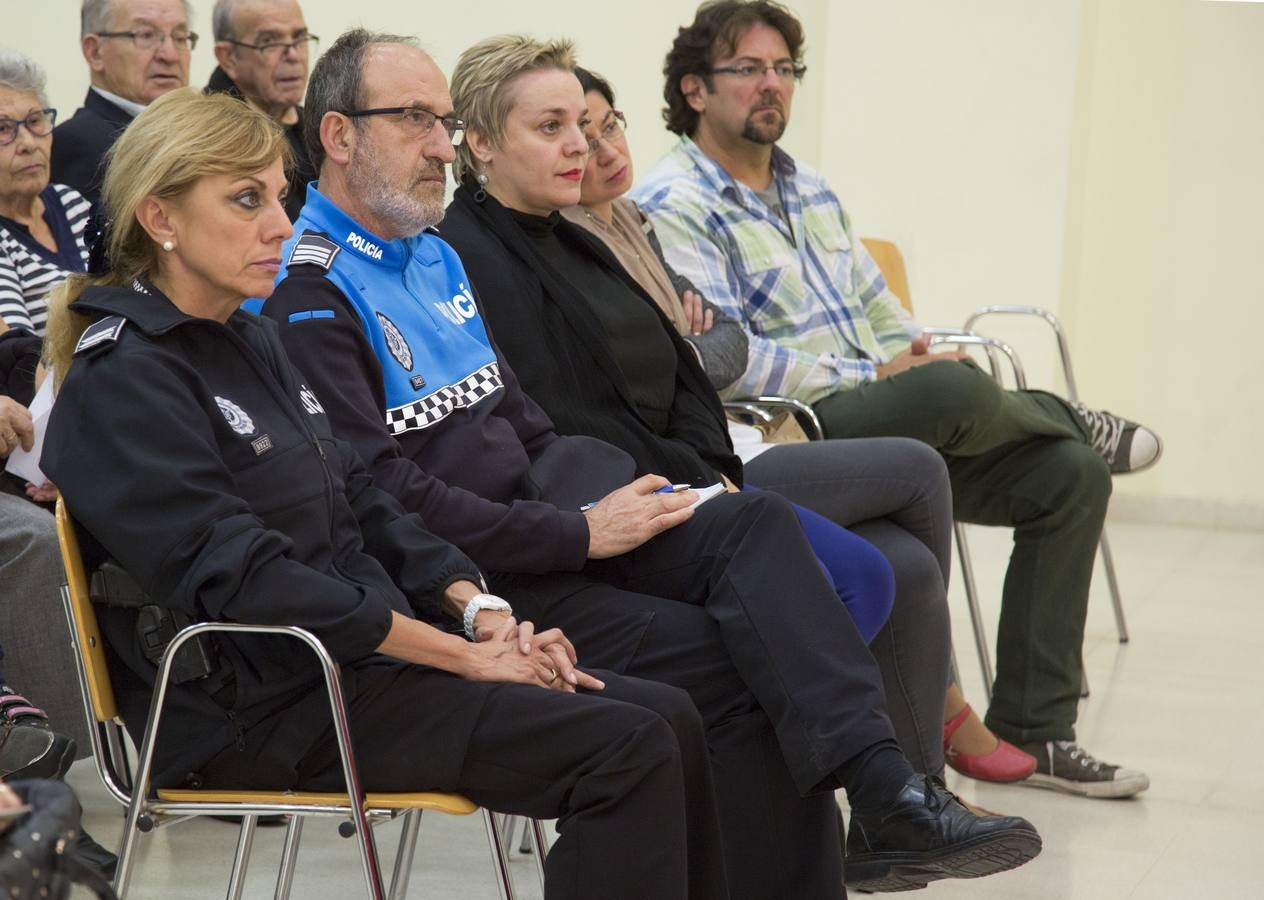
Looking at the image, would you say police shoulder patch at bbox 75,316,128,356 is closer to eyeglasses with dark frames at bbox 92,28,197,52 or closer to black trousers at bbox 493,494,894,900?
black trousers at bbox 493,494,894,900

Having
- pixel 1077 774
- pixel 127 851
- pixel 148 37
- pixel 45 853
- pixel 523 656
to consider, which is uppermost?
pixel 148 37

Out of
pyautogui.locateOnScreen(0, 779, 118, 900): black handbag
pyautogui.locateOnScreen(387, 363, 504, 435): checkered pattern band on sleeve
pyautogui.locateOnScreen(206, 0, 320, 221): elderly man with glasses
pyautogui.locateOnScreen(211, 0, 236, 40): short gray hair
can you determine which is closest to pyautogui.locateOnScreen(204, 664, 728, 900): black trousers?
pyautogui.locateOnScreen(387, 363, 504, 435): checkered pattern band on sleeve

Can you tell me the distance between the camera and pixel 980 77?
17.9 ft

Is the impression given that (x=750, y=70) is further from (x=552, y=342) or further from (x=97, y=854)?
(x=97, y=854)

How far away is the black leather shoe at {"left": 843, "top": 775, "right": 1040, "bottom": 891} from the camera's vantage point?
76.2 inches

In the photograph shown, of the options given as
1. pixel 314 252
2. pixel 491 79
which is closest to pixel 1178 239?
pixel 491 79

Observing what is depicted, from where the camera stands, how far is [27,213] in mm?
2914

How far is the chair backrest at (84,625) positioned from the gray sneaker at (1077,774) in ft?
6.34

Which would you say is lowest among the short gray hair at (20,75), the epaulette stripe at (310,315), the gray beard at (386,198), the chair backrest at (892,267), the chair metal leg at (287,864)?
the chair metal leg at (287,864)

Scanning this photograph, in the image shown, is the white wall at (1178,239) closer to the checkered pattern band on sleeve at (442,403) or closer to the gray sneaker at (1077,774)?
the gray sneaker at (1077,774)

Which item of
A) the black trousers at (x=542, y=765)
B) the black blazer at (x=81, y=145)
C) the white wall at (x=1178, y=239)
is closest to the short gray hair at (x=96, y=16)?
the black blazer at (x=81, y=145)

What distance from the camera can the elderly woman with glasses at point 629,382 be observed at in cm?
243

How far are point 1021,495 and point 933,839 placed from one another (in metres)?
1.47

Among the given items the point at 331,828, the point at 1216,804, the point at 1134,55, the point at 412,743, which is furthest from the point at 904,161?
the point at 412,743
